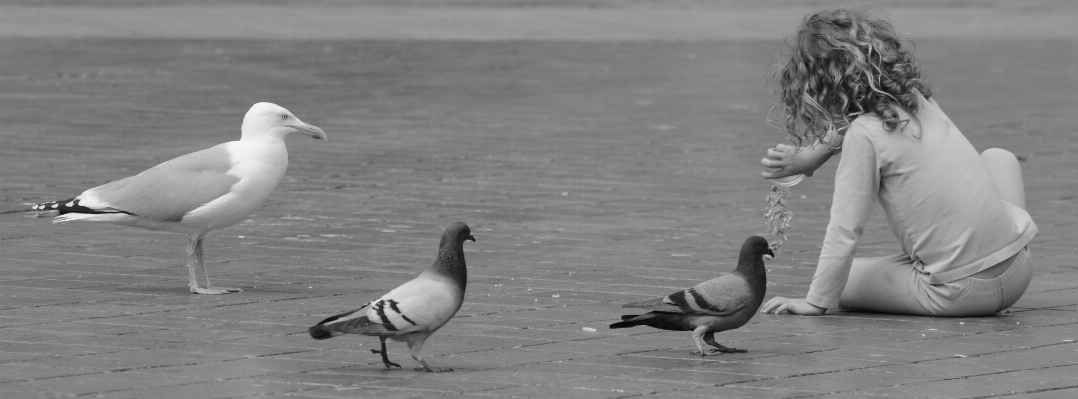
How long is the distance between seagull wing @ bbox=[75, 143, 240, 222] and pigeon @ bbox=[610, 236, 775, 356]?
6.89ft

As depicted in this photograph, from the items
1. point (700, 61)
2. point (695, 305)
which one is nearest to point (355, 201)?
point (695, 305)

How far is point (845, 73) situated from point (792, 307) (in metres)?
0.92

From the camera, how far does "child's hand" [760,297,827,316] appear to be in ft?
21.0

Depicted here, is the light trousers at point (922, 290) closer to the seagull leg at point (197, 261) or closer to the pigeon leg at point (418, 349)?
the pigeon leg at point (418, 349)

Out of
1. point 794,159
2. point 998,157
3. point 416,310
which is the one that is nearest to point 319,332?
point 416,310

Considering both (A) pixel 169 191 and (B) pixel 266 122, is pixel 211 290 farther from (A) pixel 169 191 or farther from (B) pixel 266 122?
(B) pixel 266 122

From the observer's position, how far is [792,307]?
253 inches

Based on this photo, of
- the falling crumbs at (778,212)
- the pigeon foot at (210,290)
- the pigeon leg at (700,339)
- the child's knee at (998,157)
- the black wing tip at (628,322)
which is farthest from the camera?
the child's knee at (998,157)

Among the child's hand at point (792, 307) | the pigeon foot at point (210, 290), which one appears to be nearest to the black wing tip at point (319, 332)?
the pigeon foot at point (210, 290)

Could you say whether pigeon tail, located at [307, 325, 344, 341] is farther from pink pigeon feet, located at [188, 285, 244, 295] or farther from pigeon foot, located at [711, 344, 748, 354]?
pink pigeon feet, located at [188, 285, 244, 295]

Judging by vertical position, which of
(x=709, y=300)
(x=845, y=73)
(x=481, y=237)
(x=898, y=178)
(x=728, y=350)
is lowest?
(x=481, y=237)

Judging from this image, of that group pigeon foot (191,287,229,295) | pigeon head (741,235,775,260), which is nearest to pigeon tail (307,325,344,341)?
pigeon head (741,235,775,260)

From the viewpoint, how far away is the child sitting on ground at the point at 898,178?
628 cm

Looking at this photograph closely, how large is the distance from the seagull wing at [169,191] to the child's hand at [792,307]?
2.21 metres
